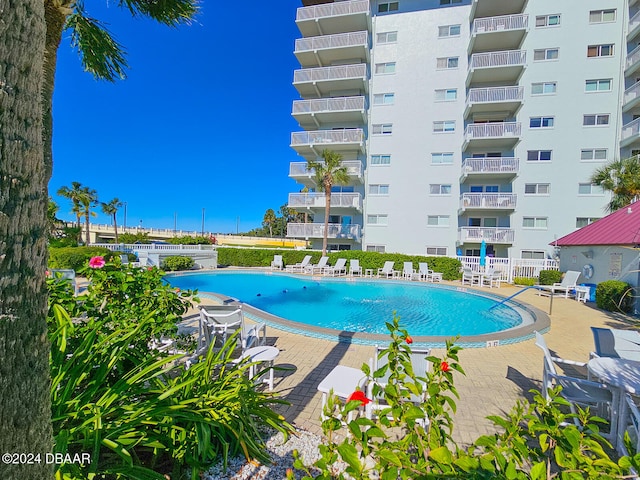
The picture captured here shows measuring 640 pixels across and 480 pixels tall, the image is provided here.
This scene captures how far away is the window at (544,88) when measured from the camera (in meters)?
19.6

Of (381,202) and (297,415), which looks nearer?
(297,415)

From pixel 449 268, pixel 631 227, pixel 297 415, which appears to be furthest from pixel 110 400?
pixel 449 268

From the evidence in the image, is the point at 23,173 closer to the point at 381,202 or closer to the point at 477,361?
the point at 477,361

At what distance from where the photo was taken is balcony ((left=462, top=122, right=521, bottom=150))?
1944 centimetres

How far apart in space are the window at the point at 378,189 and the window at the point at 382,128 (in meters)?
4.30

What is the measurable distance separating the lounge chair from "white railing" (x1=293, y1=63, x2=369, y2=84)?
14019 mm

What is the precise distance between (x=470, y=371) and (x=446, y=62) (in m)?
24.3

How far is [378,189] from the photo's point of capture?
22.9 meters

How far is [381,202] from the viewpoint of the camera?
74.5 feet

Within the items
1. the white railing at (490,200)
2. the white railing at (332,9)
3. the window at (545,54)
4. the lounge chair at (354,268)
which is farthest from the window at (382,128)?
the lounge chair at (354,268)

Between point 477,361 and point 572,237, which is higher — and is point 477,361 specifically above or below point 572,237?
below

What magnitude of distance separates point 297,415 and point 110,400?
2.04 metres

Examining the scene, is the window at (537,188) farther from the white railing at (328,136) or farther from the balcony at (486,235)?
the white railing at (328,136)

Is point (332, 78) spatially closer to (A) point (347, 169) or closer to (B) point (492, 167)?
(A) point (347, 169)
